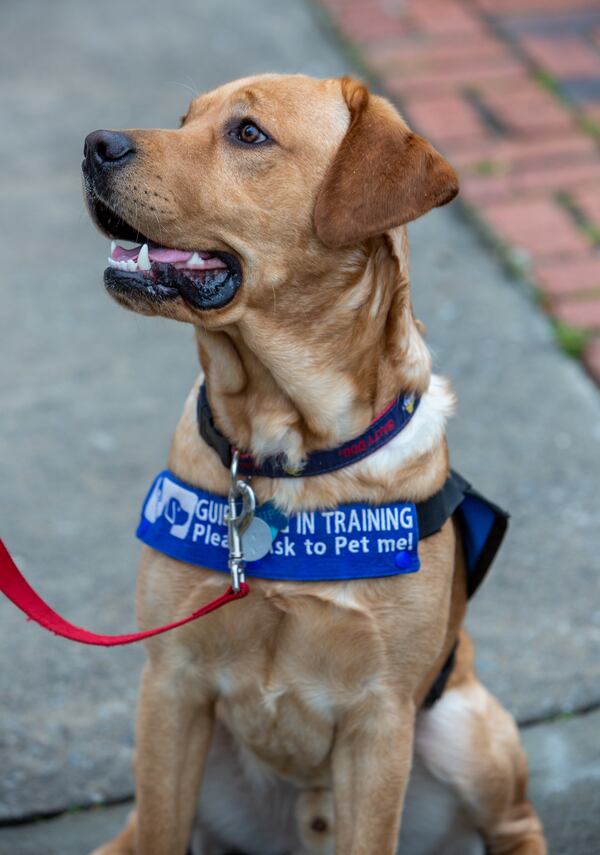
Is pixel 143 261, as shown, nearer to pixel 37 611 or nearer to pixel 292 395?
pixel 292 395

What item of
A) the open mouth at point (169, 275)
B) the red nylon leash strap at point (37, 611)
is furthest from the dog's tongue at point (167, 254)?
the red nylon leash strap at point (37, 611)

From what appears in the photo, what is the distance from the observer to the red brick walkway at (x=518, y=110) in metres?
5.11

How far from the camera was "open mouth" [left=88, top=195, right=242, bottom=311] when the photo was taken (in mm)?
2436

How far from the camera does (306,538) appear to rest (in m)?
2.59

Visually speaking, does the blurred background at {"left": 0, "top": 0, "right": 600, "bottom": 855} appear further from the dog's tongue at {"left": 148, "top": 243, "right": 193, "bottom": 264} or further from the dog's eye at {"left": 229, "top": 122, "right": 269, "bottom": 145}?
the dog's eye at {"left": 229, "top": 122, "right": 269, "bottom": 145}

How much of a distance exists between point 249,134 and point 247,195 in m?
0.14

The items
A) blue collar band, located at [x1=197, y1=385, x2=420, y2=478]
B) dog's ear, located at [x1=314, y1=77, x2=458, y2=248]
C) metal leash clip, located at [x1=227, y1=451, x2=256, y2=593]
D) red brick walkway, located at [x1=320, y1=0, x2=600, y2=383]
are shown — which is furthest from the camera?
red brick walkway, located at [x1=320, y1=0, x2=600, y2=383]

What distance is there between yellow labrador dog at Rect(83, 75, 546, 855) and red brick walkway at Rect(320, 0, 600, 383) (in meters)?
2.17

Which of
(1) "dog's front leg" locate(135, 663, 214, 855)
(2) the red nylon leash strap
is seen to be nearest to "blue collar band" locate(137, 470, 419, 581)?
(2) the red nylon leash strap

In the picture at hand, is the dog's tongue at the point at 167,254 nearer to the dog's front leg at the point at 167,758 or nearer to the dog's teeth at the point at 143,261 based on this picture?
the dog's teeth at the point at 143,261

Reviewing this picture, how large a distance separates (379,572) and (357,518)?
114 mm

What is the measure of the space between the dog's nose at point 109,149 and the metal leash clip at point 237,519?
0.61 m

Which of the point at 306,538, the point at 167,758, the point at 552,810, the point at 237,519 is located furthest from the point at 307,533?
the point at 552,810

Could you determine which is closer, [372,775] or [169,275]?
[169,275]
